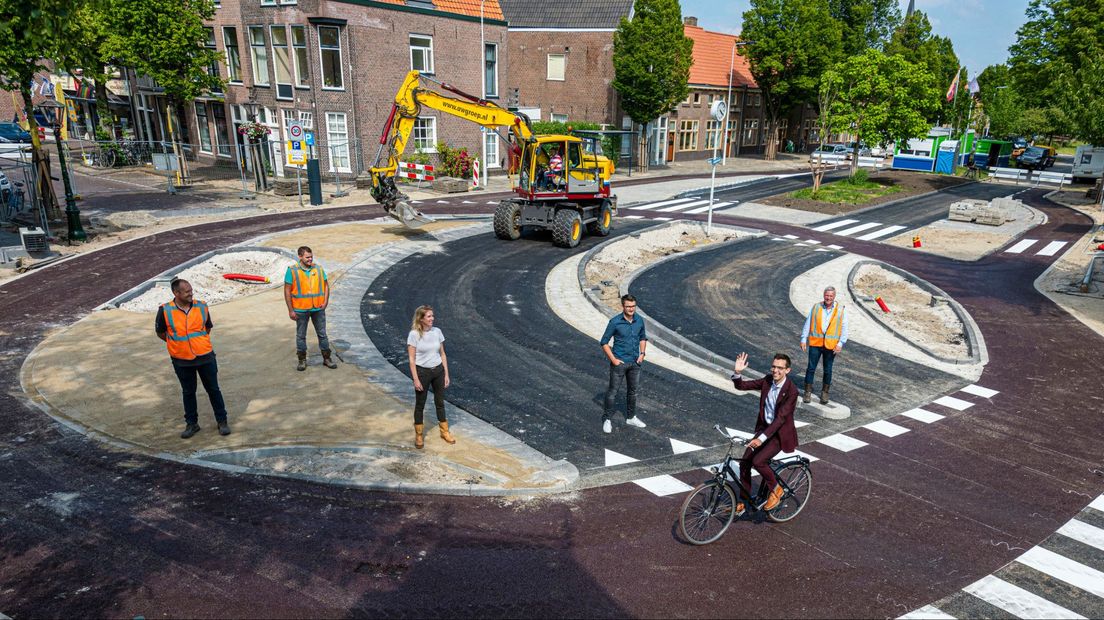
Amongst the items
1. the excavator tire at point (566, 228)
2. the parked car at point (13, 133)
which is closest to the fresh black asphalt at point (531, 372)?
the excavator tire at point (566, 228)

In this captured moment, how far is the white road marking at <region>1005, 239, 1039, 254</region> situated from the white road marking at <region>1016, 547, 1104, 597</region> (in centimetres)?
1917

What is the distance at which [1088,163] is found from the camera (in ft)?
130

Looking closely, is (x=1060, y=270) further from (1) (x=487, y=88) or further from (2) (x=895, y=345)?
(1) (x=487, y=88)

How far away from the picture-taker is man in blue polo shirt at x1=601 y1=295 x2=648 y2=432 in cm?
919

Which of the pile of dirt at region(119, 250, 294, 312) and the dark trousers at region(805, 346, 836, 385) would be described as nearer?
the dark trousers at region(805, 346, 836, 385)

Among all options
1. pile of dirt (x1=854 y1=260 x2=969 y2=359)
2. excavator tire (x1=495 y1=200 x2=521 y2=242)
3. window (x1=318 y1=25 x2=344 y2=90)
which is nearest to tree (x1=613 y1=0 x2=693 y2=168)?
window (x1=318 y1=25 x2=344 y2=90)

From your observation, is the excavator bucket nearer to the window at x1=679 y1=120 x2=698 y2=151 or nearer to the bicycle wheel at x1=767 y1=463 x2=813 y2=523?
the bicycle wheel at x1=767 y1=463 x2=813 y2=523

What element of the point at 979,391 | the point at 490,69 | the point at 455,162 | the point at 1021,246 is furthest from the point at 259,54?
the point at 1021,246

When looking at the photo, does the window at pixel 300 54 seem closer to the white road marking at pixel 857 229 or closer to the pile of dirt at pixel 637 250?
the pile of dirt at pixel 637 250

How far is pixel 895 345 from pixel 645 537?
355 inches

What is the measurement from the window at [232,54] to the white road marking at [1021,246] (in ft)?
Result: 114

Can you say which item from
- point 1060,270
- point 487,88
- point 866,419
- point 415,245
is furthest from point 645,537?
point 487,88

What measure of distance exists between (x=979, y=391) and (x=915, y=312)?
517cm

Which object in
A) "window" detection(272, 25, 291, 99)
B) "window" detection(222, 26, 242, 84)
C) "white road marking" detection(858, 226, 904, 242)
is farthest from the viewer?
"window" detection(222, 26, 242, 84)
